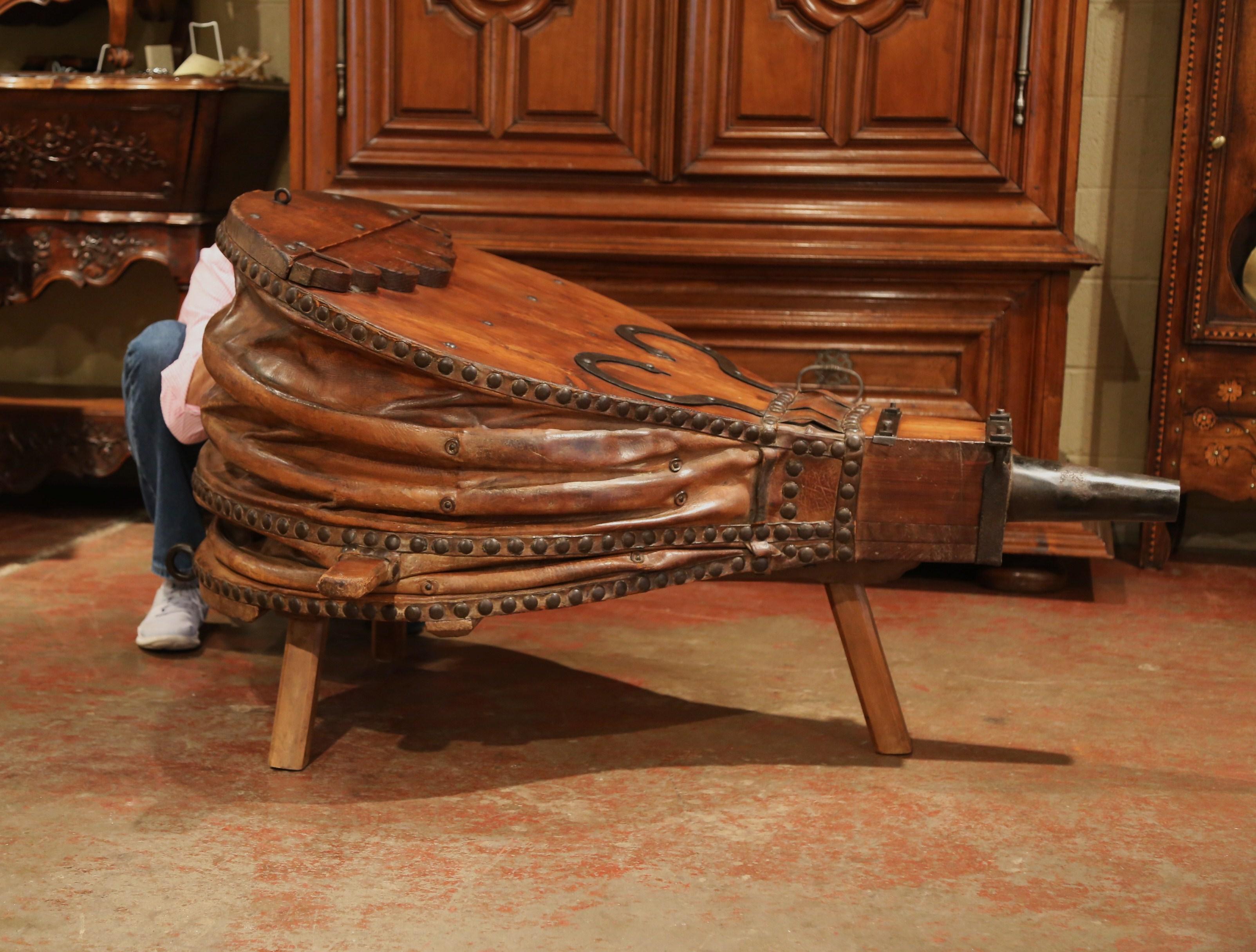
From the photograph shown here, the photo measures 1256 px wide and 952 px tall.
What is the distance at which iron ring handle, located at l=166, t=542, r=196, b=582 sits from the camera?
92.3 inches

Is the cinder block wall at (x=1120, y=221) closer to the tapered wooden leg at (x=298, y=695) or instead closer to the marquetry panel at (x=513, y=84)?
the marquetry panel at (x=513, y=84)

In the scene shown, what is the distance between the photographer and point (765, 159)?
287cm

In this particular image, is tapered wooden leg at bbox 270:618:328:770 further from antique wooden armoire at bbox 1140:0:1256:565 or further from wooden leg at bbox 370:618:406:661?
antique wooden armoire at bbox 1140:0:1256:565

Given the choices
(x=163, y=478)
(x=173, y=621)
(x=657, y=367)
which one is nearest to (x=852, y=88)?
(x=657, y=367)

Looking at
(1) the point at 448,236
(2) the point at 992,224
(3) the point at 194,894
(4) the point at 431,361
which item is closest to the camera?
(3) the point at 194,894

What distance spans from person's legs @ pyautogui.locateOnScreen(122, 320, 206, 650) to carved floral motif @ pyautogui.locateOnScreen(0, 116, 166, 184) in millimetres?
899

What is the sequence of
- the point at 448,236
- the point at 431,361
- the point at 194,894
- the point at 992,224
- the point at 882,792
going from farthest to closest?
1. the point at 992,224
2. the point at 448,236
3. the point at 882,792
4. the point at 431,361
5. the point at 194,894

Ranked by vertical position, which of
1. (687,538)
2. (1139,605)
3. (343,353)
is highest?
(343,353)

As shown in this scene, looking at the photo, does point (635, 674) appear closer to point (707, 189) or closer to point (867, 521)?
point (867, 521)

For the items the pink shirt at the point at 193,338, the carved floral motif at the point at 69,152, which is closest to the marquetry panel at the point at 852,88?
the pink shirt at the point at 193,338

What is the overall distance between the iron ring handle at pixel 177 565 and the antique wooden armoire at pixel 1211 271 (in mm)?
2095

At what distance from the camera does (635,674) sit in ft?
7.64

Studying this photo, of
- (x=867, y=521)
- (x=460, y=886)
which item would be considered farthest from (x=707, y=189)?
(x=460, y=886)

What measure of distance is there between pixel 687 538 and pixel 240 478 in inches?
25.2
